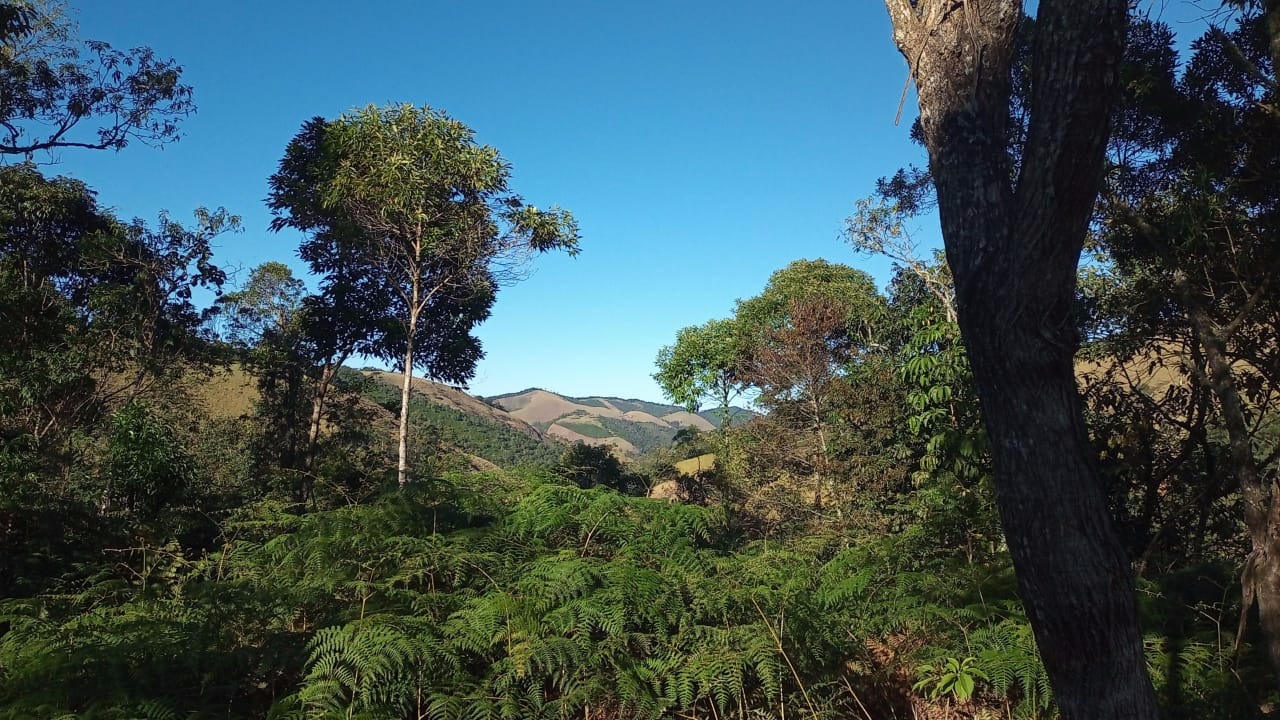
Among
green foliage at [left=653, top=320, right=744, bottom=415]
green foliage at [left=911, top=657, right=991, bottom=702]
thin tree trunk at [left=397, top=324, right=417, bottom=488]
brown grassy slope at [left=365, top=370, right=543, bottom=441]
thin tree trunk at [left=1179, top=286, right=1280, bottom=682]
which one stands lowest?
green foliage at [left=911, top=657, right=991, bottom=702]

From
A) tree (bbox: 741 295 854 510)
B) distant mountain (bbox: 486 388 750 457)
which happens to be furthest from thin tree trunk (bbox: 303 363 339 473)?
distant mountain (bbox: 486 388 750 457)

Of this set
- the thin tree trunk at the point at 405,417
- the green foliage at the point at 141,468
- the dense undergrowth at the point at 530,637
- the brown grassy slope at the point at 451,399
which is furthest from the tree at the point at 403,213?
the brown grassy slope at the point at 451,399

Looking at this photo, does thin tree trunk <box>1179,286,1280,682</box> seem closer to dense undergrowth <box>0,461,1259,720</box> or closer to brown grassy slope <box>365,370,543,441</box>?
dense undergrowth <box>0,461,1259,720</box>

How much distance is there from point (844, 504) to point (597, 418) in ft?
465

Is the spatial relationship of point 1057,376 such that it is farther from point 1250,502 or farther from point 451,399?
point 451,399

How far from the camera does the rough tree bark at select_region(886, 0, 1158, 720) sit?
69.3 inches

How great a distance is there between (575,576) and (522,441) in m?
63.8

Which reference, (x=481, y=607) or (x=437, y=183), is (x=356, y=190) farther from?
(x=481, y=607)

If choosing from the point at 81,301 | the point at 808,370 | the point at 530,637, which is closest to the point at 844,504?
the point at 808,370

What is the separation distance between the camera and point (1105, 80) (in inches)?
70.1

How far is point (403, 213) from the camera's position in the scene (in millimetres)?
11695

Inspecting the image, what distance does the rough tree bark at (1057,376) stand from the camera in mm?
1761

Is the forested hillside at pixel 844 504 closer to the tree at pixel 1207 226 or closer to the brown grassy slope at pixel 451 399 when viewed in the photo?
the tree at pixel 1207 226

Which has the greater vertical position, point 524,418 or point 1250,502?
point 524,418
